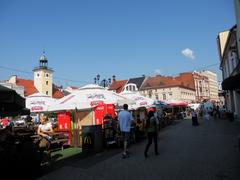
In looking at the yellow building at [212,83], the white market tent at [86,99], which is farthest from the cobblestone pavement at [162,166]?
the yellow building at [212,83]

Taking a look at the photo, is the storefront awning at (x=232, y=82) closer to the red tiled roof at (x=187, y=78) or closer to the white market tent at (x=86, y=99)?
the white market tent at (x=86, y=99)

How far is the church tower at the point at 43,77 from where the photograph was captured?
71.0 m

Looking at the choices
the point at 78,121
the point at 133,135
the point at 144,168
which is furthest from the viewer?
the point at 78,121

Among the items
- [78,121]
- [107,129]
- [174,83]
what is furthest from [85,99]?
[174,83]

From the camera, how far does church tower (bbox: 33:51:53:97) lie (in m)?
71.0

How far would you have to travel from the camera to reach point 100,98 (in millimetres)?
10938

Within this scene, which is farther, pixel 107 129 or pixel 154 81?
pixel 154 81

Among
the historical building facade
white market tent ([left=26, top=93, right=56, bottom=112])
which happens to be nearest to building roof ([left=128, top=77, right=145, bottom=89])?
the historical building facade

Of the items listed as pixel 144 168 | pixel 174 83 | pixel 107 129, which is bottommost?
pixel 144 168

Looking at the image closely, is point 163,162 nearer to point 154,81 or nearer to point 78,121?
point 78,121

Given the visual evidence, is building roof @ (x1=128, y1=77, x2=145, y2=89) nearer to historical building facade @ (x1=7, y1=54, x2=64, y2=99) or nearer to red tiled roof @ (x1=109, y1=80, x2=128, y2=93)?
red tiled roof @ (x1=109, y1=80, x2=128, y2=93)

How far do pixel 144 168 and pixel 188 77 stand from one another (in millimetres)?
85697

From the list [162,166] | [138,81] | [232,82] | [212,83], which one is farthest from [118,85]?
[162,166]

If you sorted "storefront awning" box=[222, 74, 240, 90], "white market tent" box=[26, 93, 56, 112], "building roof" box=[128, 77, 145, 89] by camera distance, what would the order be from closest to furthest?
1. "storefront awning" box=[222, 74, 240, 90]
2. "white market tent" box=[26, 93, 56, 112]
3. "building roof" box=[128, 77, 145, 89]
